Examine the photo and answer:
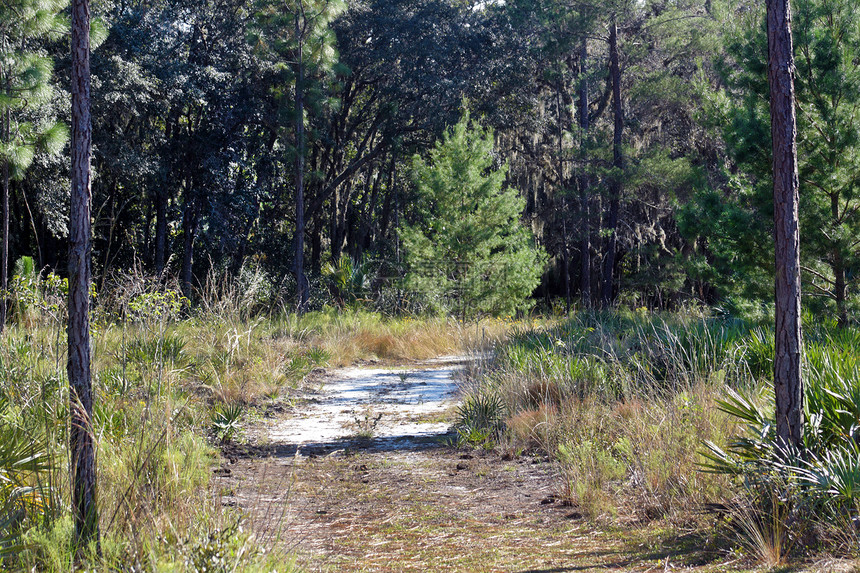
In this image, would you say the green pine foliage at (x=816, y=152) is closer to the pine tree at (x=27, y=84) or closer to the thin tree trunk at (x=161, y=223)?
the pine tree at (x=27, y=84)

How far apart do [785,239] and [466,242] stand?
17380 mm

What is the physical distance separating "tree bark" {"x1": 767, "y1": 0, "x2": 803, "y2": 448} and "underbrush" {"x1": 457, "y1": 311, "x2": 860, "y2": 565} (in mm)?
240

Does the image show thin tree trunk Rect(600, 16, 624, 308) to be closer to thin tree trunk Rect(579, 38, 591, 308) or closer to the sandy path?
thin tree trunk Rect(579, 38, 591, 308)

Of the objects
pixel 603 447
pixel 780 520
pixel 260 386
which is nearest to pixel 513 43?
pixel 260 386

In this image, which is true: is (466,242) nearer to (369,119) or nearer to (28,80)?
(369,119)

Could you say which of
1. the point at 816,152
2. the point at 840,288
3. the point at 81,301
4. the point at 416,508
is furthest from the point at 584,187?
the point at 81,301

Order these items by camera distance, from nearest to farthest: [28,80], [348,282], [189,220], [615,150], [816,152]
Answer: [816,152]
[28,80]
[615,150]
[348,282]
[189,220]

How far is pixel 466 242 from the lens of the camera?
70.7ft

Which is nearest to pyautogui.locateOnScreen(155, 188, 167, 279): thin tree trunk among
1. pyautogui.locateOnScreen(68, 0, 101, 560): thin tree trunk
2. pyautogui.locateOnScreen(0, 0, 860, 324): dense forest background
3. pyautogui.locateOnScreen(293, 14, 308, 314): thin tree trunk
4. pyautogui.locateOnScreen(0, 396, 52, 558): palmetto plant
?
pyautogui.locateOnScreen(0, 0, 860, 324): dense forest background

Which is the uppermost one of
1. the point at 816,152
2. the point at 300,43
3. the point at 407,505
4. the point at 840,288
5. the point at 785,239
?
the point at 300,43

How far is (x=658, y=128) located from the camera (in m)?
26.7

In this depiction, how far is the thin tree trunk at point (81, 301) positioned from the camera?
3254mm

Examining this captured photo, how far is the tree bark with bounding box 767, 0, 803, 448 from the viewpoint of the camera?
4160 millimetres

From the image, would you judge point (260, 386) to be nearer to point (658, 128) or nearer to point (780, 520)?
point (780, 520)
